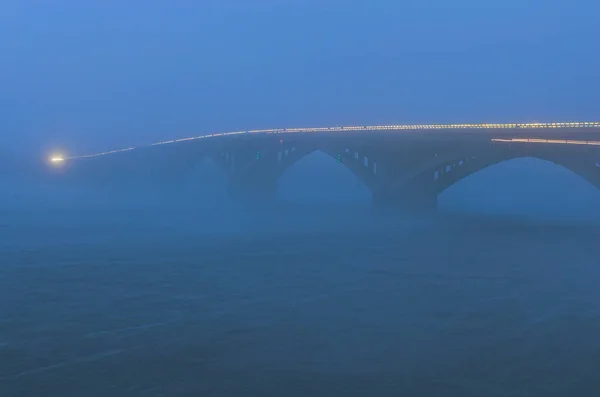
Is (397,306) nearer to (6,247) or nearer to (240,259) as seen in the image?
(240,259)

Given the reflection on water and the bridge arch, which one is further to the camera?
the bridge arch

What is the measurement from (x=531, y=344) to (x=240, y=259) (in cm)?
2222

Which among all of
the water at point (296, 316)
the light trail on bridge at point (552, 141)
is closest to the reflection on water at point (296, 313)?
the water at point (296, 316)

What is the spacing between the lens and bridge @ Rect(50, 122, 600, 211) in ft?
202

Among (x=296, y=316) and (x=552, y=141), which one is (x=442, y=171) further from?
(x=296, y=316)

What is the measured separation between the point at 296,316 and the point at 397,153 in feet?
192

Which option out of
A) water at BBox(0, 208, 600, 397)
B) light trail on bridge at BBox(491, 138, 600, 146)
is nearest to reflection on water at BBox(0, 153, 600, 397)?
water at BBox(0, 208, 600, 397)

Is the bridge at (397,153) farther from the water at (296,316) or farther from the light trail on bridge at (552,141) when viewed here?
the water at (296,316)

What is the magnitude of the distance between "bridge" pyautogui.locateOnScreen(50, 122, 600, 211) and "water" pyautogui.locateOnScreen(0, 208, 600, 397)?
1265 cm

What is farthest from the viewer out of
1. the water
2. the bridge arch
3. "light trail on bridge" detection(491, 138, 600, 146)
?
the bridge arch

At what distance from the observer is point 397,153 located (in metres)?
83.0

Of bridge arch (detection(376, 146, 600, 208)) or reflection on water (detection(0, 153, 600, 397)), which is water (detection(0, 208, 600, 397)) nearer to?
reflection on water (detection(0, 153, 600, 397))

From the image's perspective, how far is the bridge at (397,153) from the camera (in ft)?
202

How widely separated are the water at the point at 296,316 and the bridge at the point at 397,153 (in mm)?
12650
